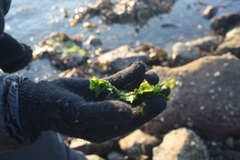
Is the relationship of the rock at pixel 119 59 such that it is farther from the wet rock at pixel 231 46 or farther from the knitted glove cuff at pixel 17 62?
the knitted glove cuff at pixel 17 62

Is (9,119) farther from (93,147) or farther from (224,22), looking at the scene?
(224,22)

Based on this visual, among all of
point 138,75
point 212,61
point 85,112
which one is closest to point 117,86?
point 138,75

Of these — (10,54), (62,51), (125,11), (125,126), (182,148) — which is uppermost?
(125,126)

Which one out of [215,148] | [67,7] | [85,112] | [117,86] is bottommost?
[67,7]

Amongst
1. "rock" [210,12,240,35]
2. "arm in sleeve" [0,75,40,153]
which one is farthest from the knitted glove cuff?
"rock" [210,12,240,35]

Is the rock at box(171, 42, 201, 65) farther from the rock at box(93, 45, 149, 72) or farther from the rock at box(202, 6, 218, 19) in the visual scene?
the rock at box(202, 6, 218, 19)

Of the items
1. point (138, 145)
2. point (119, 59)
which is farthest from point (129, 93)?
point (119, 59)

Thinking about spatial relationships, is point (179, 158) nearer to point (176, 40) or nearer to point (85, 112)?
point (85, 112)
